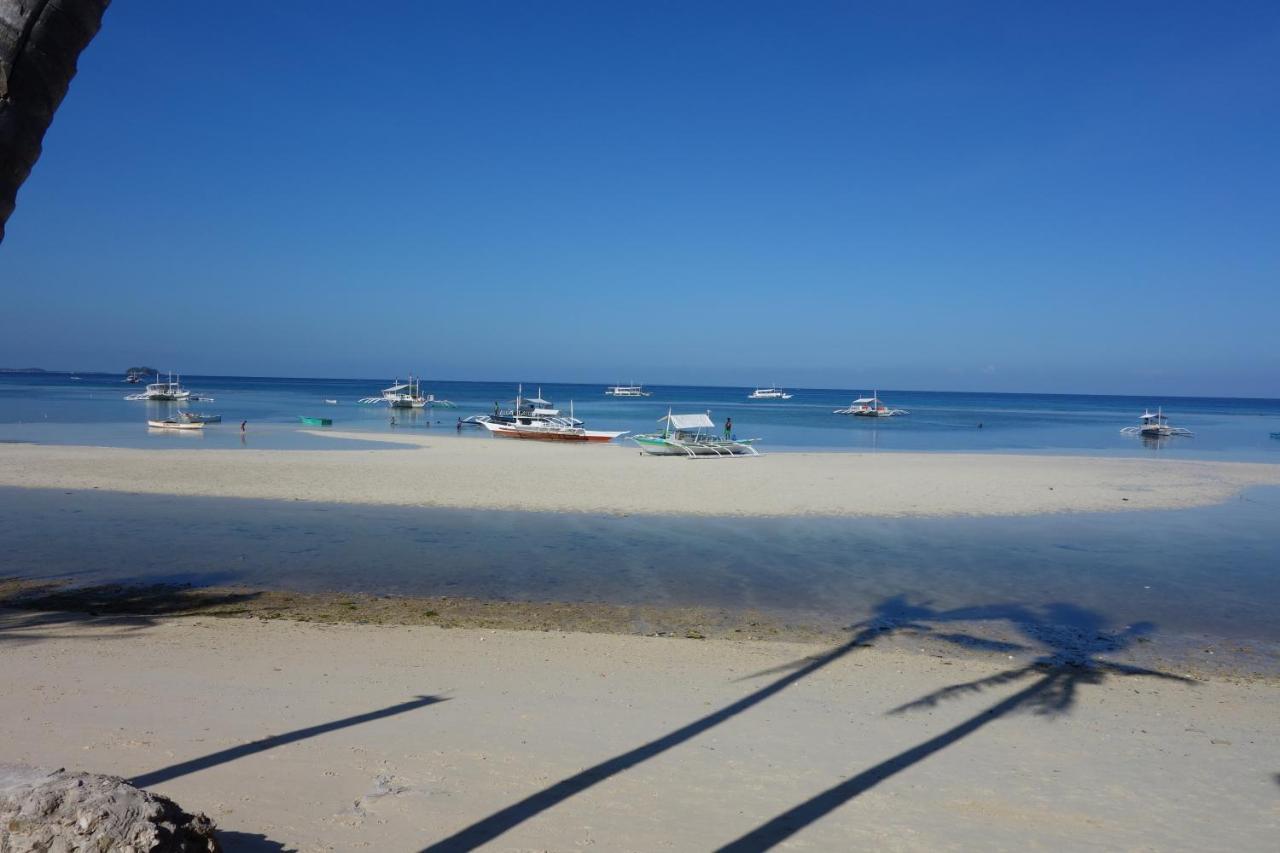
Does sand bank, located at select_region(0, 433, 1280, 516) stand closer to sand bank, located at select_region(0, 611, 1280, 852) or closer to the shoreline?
the shoreline

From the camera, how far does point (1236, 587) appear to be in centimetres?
1568

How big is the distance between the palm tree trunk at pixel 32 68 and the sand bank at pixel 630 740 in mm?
4157

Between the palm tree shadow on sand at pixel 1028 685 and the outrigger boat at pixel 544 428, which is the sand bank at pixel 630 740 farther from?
the outrigger boat at pixel 544 428

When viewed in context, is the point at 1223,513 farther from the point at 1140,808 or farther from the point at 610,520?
the point at 1140,808

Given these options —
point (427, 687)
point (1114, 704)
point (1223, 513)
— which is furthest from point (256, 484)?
point (1223, 513)

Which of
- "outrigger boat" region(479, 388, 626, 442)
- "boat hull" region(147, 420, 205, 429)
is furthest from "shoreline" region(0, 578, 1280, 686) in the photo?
"boat hull" region(147, 420, 205, 429)

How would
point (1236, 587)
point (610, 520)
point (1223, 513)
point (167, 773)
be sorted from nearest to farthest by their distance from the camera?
point (167, 773)
point (1236, 587)
point (610, 520)
point (1223, 513)

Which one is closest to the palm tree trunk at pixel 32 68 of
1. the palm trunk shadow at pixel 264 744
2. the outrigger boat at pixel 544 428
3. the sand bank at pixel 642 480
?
the palm trunk shadow at pixel 264 744

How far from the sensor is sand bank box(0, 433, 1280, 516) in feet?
80.7

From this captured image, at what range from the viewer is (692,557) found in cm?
1738

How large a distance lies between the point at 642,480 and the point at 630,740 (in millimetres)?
22579

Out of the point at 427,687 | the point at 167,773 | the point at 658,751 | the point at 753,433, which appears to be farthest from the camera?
the point at 753,433

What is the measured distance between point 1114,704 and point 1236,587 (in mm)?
8715

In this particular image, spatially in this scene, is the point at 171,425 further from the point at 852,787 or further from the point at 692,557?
the point at 852,787
